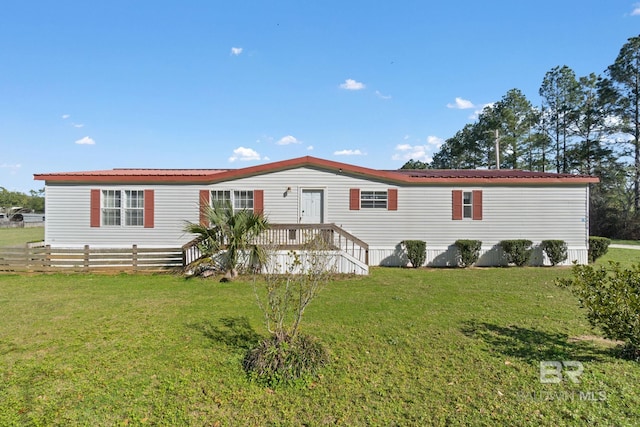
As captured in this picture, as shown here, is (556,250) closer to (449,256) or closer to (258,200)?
(449,256)

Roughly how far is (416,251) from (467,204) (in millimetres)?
2797

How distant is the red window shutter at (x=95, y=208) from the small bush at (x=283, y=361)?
10.4 metres

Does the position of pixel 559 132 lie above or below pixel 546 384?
above

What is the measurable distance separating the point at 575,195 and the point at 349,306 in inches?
412

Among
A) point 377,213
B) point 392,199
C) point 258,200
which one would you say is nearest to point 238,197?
point 258,200

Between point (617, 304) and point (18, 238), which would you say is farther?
point (18, 238)

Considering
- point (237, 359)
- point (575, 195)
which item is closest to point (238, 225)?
point (237, 359)

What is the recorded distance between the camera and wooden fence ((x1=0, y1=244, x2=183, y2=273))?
8938 mm

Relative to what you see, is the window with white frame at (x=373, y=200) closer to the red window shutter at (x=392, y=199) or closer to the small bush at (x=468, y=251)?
the red window shutter at (x=392, y=199)

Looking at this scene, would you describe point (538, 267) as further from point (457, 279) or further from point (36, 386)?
point (36, 386)

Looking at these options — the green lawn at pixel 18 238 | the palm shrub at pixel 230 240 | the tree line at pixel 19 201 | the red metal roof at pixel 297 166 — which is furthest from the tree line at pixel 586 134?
the tree line at pixel 19 201

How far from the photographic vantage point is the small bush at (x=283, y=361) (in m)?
3.23

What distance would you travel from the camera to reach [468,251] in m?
10.4

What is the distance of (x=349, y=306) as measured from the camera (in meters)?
5.84
